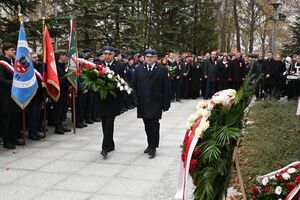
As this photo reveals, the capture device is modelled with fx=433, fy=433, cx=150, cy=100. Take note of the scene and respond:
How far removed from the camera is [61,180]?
650 cm

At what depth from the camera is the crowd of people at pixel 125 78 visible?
8477 mm

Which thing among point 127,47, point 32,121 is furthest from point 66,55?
point 127,47

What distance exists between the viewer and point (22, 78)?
839 cm

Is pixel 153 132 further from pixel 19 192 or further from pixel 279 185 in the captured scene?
pixel 279 185

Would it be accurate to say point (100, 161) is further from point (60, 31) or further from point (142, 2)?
point (142, 2)

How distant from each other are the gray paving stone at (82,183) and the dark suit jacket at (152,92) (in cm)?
179

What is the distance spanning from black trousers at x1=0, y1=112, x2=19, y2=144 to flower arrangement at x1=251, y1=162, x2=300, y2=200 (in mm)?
5617

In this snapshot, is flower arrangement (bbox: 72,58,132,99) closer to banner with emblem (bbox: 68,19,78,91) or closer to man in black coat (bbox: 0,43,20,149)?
man in black coat (bbox: 0,43,20,149)

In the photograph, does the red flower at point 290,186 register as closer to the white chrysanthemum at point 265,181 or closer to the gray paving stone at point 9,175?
the white chrysanthemum at point 265,181

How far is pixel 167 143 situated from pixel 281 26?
46737 mm

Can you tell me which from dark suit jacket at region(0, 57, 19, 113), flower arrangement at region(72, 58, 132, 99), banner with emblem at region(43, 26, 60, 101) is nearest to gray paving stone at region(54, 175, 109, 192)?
flower arrangement at region(72, 58, 132, 99)

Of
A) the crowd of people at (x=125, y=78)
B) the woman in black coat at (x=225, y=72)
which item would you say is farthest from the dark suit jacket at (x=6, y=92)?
the woman in black coat at (x=225, y=72)

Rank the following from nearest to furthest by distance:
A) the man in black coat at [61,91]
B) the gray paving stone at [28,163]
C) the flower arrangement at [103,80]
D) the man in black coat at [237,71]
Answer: the gray paving stone at [28,163], the flower arrangement at [103,80], the man in black coat at [61,91], the man in black coat at [237,71]

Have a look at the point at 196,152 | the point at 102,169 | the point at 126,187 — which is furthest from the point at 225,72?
the point at 196,152
